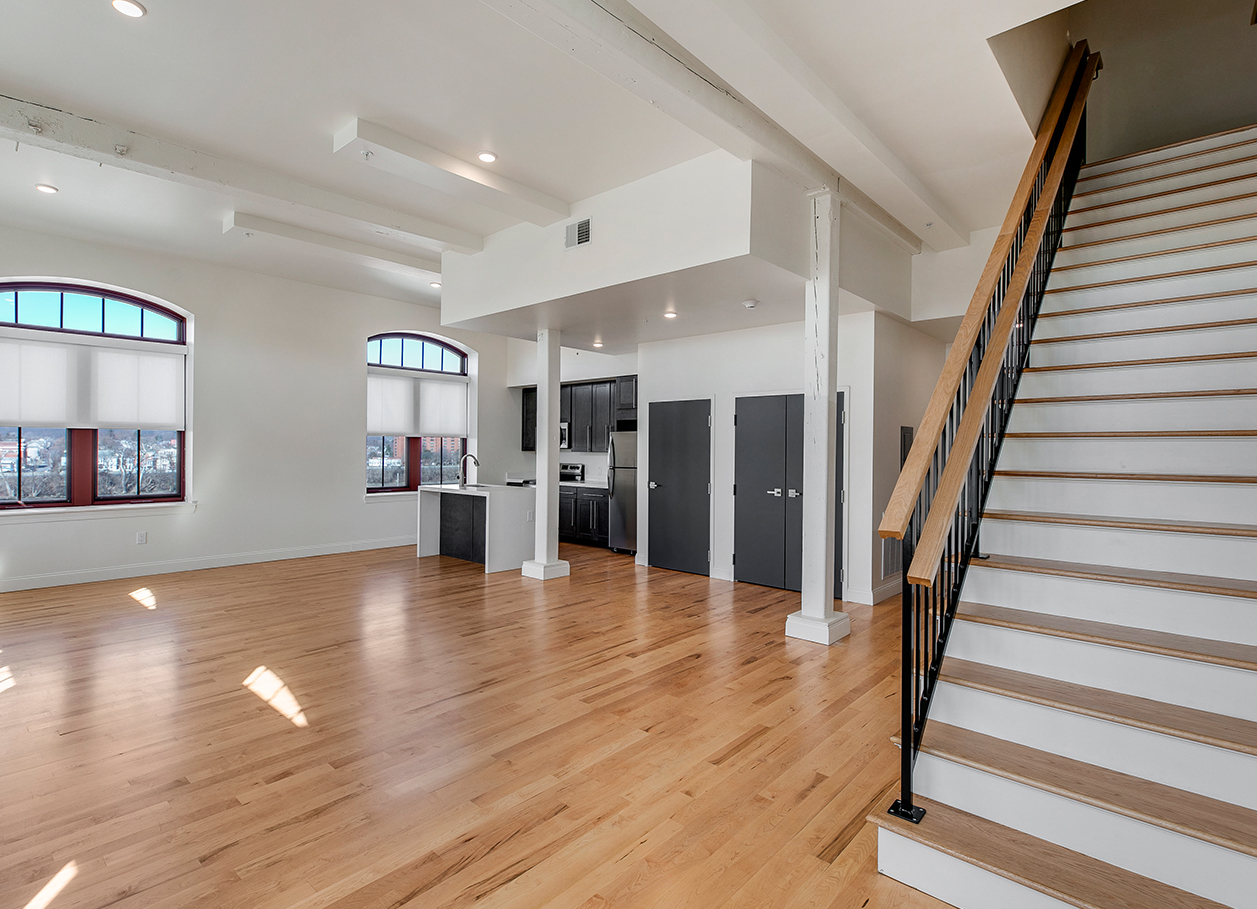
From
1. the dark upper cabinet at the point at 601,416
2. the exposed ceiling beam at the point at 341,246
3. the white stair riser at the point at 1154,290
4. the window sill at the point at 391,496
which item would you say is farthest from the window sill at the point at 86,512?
the white stair riser at the point at 1154,290

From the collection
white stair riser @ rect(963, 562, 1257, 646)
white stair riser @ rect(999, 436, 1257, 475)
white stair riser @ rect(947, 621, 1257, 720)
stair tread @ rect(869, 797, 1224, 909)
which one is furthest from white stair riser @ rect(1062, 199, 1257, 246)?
stair tread @ rect(869, 797, 1224, 909)

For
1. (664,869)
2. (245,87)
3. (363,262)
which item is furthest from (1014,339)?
(363,262)

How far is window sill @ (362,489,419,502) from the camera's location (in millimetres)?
8547

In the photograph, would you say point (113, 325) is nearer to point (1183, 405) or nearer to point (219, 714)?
point (219, 714)

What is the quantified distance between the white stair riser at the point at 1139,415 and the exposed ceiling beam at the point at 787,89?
1877mm

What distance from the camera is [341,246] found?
632cm

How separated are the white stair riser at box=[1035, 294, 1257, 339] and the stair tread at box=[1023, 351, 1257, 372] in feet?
0.78

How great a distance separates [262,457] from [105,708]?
15.1 ft

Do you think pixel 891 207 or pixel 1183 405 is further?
pixel 891 207

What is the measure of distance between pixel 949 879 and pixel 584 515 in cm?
725

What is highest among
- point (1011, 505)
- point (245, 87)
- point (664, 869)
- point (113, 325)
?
point (245, 87)

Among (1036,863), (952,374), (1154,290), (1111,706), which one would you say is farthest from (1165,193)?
(1036,863)

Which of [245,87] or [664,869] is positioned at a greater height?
[245,87]

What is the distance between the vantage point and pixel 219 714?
11.0 ft
